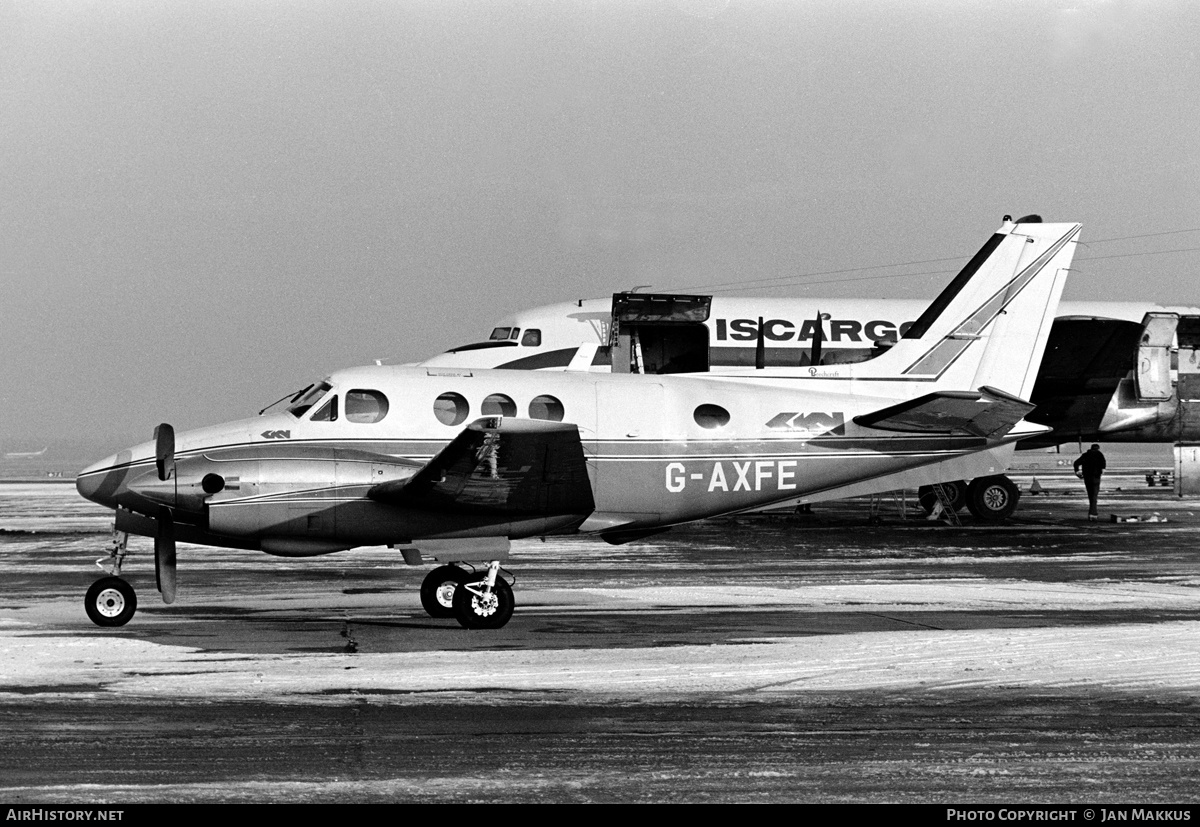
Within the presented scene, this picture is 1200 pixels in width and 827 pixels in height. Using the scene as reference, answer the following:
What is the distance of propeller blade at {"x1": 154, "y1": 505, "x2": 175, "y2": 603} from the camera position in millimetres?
13742

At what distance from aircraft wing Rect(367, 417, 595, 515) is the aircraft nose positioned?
2759mm

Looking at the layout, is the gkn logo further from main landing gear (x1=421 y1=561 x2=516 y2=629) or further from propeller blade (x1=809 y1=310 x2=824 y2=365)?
propeller blade (x1=809 y1=310 x2=824 y2=365)

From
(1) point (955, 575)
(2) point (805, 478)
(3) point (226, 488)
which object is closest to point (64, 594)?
(3) point (226, 488)

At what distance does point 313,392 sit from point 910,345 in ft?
28.0

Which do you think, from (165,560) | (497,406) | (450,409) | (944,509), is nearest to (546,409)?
(497,406)

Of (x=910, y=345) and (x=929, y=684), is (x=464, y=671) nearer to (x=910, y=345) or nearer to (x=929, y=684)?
(x=929, y=684)

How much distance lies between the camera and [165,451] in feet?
45.7

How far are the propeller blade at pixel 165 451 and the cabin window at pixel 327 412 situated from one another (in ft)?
5.63

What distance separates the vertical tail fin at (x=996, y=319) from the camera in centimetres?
1836

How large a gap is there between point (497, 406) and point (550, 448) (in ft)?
7.03

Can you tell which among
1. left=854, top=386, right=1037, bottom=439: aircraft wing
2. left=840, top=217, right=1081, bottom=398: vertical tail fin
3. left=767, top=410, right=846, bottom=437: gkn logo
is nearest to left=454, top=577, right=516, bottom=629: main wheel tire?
left=767, top=410, right=846, bottom=437: gkn logo

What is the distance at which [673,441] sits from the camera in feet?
52.8

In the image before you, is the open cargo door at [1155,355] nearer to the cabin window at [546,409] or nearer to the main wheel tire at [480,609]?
the cabin window at [546,409]

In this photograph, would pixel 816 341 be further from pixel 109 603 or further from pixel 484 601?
pixel 109 603
